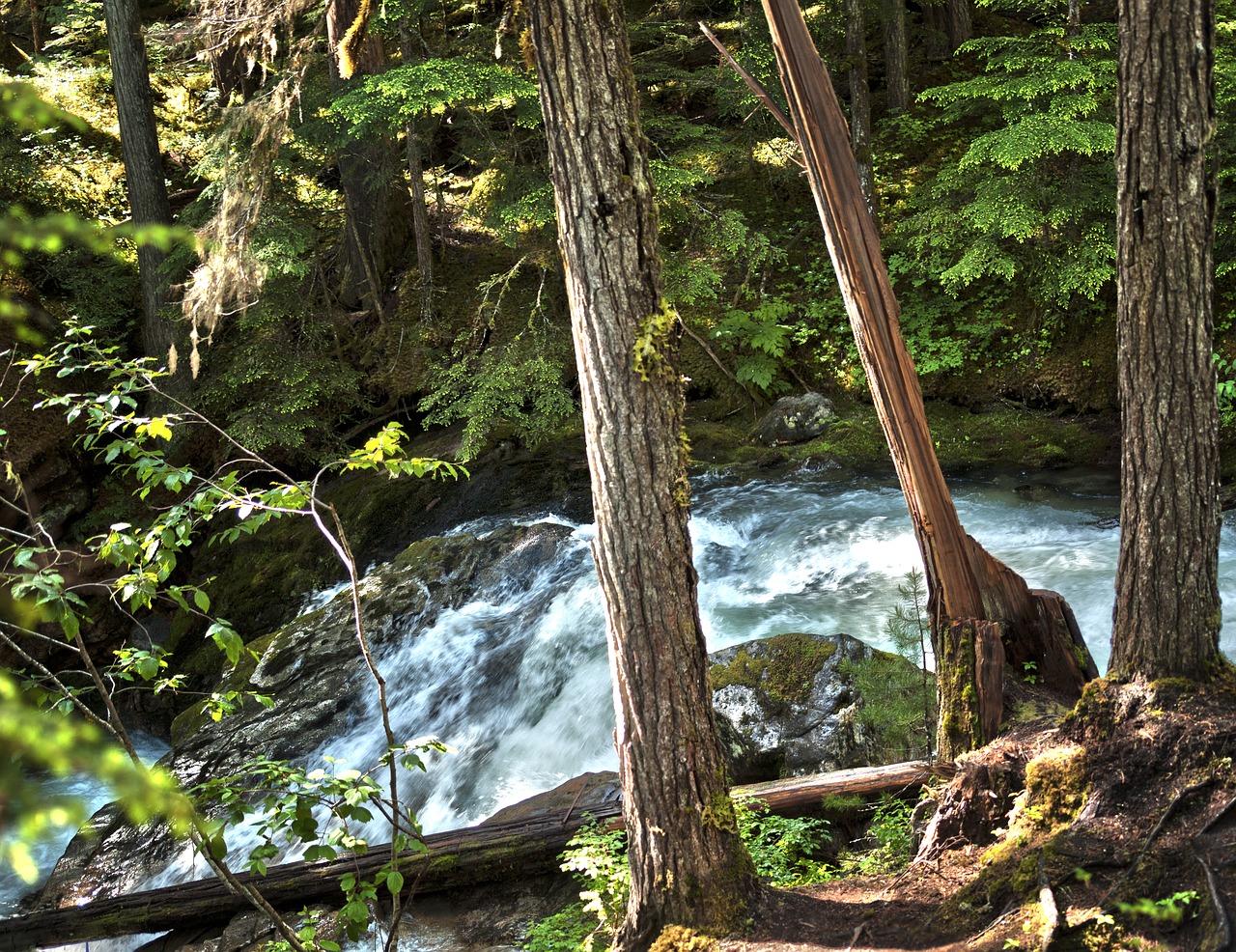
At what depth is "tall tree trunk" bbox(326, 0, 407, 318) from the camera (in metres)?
11.1

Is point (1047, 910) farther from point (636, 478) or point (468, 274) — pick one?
point (468, 274)

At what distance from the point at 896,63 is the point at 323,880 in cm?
1309

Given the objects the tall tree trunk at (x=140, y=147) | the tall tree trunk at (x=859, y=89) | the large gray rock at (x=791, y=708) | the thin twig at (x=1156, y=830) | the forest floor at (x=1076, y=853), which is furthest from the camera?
the tall tree trunk at (x=140, y=147)

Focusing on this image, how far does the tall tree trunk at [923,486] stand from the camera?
→ 13.1ft

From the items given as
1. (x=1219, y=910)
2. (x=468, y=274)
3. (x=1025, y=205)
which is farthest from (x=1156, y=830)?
(x=468, y=274)

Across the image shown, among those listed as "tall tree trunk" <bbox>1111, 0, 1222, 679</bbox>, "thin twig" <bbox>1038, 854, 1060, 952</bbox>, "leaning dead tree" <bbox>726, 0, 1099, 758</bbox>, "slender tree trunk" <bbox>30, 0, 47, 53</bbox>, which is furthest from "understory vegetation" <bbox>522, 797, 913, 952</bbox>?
"slender tree trunk" <bbox>30, 0, 47, 53</bbox>

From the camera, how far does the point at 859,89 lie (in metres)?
11.8

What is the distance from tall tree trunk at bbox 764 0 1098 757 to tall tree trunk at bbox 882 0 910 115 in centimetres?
993

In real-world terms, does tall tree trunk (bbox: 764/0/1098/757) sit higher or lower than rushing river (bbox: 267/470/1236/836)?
higher

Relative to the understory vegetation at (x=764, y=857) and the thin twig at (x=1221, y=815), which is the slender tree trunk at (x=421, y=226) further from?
the thin twig at (x=1221, y=815)

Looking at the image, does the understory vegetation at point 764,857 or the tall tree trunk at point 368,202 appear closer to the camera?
the understory vegetation at point 764,857

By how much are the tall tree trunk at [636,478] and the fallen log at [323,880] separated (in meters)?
1.75

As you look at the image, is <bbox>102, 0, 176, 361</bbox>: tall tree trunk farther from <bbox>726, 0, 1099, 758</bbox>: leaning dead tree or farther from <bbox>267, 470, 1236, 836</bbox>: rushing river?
<bbox>726, 0, 1099, 758</bbox>: leaning dead tree

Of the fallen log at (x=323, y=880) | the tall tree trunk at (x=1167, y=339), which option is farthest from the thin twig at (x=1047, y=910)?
the fallen log at (x=323, y=880)
